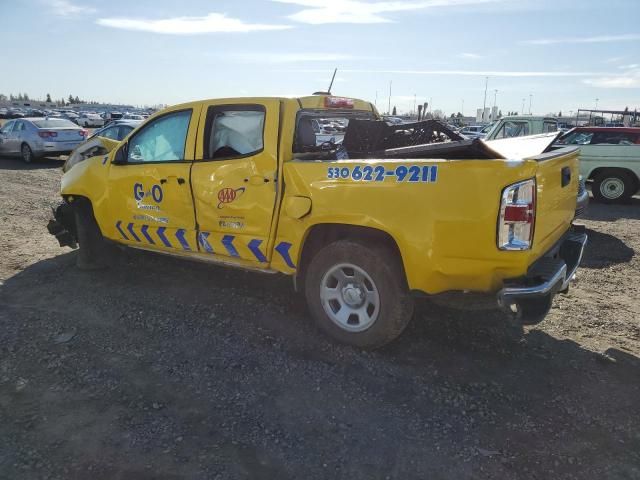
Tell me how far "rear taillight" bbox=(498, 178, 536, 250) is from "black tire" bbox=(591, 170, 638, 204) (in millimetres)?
9471

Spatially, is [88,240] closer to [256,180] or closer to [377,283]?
[256,180]

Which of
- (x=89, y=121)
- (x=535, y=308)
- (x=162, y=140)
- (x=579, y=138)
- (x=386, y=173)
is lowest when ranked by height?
(x=535, y=308)

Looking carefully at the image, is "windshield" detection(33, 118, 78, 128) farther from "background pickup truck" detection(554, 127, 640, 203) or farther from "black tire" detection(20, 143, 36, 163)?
"background pickup truck" detection(554, 127, 640, 203)

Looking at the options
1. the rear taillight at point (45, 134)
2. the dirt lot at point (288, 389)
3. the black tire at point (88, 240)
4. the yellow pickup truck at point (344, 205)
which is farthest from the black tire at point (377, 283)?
the rear taillight at point (45, 134)

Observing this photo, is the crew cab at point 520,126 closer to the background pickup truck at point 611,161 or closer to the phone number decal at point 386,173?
the background pickup truck at point 611,161

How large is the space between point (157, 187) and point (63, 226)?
1.91m

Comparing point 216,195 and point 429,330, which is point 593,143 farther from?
point 216,195

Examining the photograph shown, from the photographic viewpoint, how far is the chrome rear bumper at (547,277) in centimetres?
310

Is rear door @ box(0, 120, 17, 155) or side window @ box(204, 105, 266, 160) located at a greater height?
side window @ box(204, 105, 266, 160)

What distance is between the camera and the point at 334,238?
12.9 feet

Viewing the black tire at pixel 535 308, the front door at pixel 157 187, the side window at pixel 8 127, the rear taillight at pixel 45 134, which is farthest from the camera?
the side window at pixel 8 127

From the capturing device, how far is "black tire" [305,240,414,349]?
359cm

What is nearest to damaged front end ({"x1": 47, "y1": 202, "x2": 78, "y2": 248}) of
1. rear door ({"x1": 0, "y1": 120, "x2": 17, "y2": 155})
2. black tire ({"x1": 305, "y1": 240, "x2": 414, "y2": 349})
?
black tire ({"x1": 305, "y1": 240, "x2": 414, "y2": 349})

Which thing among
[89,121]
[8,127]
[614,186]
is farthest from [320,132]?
[89,121]
